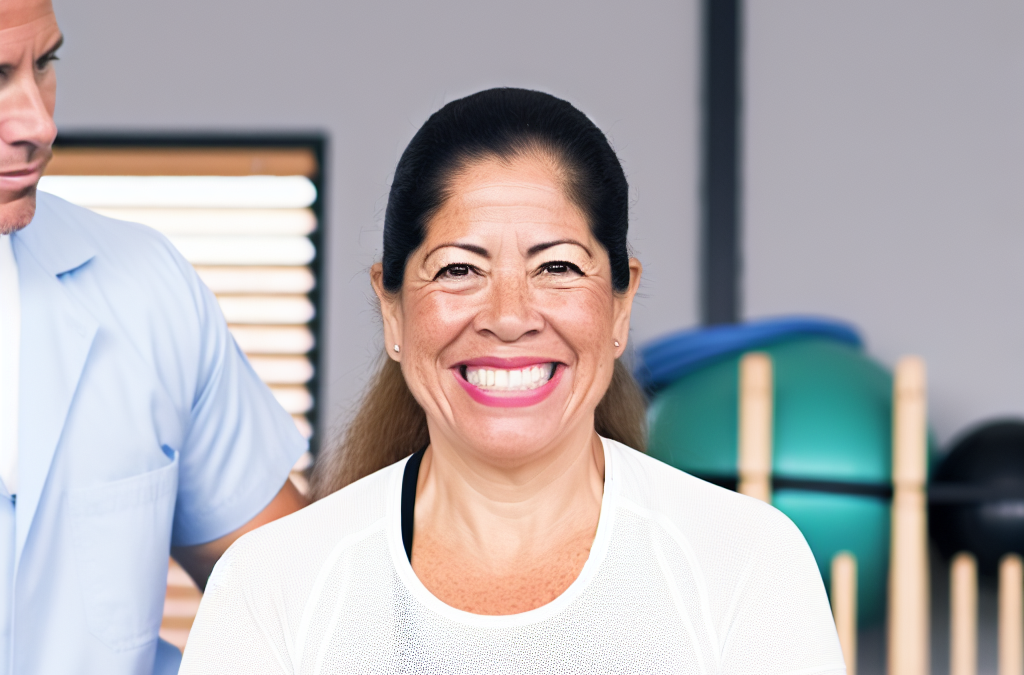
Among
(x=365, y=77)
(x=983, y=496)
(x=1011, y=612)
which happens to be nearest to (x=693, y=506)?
(x=983, y=496)

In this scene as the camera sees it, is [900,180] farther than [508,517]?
Yes

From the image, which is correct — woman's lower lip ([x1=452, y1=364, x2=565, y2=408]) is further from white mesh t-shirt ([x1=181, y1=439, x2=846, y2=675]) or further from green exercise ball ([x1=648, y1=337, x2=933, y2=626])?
green exercise ball ([x1=648, y1=337, x2=933, y2=626])

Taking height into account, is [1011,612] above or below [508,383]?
below

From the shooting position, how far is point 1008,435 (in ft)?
7.79

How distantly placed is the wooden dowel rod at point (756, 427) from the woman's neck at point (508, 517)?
3.26 ft

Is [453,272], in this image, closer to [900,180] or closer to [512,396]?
[512,396]

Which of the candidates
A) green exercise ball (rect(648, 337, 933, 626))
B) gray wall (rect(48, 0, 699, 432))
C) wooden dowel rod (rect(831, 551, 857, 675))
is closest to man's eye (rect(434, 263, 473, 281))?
green exercise ball (rect(648, 337, 933, 626))

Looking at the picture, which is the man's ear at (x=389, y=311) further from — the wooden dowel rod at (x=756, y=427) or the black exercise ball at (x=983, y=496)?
the black exercise ball at (x=983, y=496)

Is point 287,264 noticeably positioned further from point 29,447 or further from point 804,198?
point 29,447

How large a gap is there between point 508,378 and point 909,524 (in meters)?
1.39

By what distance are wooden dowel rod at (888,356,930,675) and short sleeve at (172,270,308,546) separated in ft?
4.68

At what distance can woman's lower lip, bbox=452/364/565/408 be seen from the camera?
47.9 inches

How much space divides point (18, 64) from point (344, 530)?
0.68 meters

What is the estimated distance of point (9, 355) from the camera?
134cm
